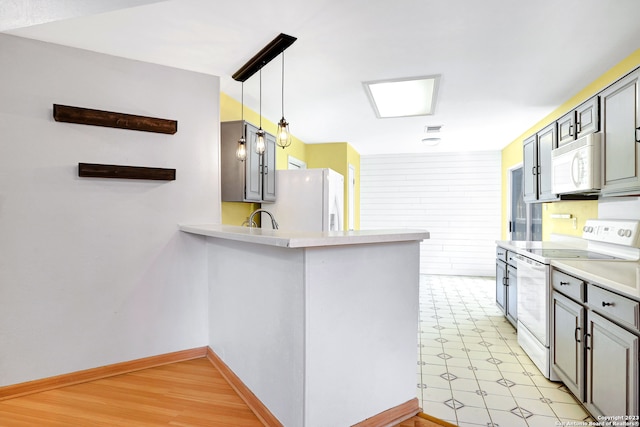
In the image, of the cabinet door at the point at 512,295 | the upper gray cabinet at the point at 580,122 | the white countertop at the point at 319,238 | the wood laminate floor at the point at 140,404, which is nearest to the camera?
the white countertop at the point at 319,238

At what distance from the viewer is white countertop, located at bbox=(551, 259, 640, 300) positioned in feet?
5.35

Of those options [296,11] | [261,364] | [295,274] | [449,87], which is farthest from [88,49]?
[449,87]

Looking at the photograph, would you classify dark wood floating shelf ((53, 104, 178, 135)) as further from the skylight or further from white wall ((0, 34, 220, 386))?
the skylight

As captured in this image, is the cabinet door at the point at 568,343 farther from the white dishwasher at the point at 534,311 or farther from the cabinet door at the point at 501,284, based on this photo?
the cabinet door at the point at 501,284

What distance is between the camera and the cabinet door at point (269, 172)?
376cm

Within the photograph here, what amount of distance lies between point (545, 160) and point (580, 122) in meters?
0.79

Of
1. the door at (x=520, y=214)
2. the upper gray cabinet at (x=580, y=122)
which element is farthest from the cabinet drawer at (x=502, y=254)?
the upper gray cabinet at (x=580, y=122)

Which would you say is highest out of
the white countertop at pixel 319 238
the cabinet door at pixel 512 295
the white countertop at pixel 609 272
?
the white countertop at pixel 319 238

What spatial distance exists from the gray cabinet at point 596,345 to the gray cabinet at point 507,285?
3.51ft

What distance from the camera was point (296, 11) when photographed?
79.5 inches

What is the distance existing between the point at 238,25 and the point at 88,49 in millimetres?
1070

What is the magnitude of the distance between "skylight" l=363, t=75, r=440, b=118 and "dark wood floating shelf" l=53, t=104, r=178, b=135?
1756 mm

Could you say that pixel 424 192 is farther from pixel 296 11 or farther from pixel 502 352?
pixel 296 11

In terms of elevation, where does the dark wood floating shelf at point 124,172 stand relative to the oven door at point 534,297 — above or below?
above
